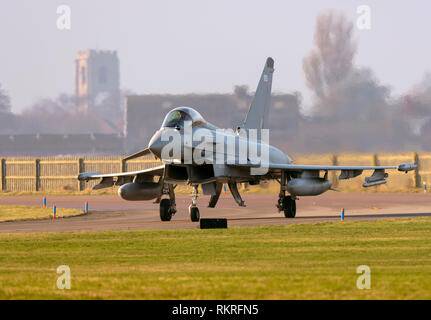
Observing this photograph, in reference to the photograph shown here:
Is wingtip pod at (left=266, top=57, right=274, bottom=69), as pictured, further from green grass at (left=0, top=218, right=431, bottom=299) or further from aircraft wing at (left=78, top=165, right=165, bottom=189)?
green grass at (left=0, top=218, right=431, bottom=299)

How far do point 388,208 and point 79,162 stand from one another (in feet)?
95.2

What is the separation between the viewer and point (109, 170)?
56.8m

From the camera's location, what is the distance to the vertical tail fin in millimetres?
31406

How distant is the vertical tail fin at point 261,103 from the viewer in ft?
103

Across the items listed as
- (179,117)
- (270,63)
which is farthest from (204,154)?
(270,63)

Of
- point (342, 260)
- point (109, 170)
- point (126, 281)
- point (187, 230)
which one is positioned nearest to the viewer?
point (126, 281)

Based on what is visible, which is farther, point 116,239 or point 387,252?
point 116,239

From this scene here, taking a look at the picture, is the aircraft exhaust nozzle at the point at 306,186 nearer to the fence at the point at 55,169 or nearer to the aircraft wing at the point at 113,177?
the aircraft wing at the point at 113,177

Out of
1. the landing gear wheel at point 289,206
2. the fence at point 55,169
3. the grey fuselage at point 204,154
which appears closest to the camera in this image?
the grey fuselage at point 204,154
